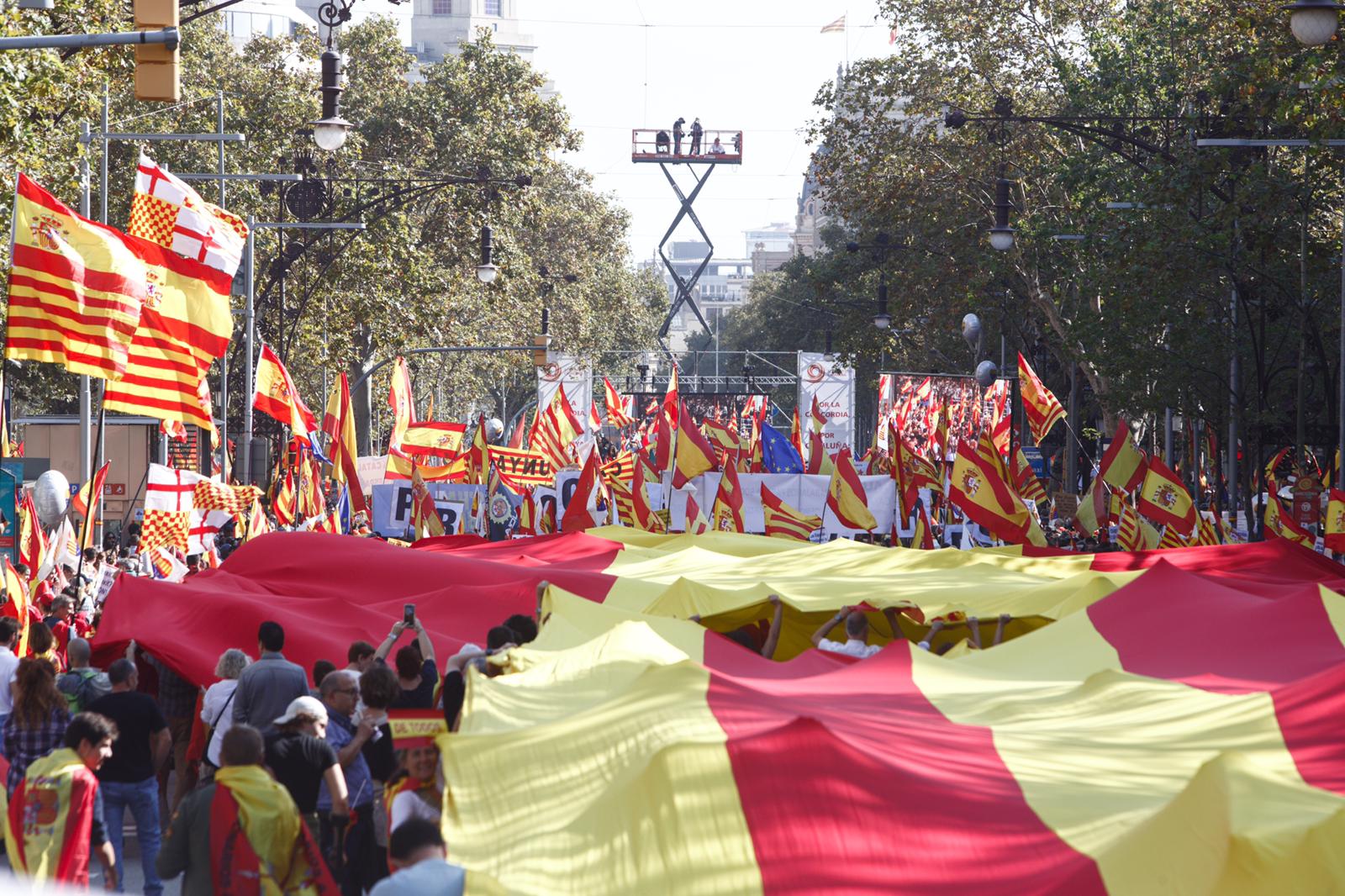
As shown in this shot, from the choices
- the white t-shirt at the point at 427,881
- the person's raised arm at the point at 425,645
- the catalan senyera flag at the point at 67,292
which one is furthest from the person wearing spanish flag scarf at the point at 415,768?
the catalan senyera flag at the point at 67,292

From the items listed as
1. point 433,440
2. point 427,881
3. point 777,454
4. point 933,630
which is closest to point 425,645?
point 933,630

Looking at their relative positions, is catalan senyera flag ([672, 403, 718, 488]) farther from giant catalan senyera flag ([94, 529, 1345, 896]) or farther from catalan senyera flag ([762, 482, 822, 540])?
giant catalan senyera flag ([94, 529, 1345, 896])

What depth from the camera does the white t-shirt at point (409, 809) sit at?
24.3 feet

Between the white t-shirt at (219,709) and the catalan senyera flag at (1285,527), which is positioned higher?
the catalan senyera flag at (1285,527)

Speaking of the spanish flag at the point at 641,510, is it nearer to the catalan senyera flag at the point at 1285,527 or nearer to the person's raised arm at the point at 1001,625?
the catalan senyera flag at the point at 1285,527

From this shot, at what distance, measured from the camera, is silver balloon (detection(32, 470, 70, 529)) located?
19.2 metres

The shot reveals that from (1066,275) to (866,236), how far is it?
11761 mm

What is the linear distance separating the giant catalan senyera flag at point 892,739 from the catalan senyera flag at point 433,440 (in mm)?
13923

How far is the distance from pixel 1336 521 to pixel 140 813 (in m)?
12.5

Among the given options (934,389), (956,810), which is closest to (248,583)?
(956,810)

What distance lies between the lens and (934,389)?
41.0 meters

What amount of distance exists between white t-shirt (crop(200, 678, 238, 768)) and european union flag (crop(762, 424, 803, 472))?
22.4m

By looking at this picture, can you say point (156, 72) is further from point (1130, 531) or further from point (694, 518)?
point (694, 518)

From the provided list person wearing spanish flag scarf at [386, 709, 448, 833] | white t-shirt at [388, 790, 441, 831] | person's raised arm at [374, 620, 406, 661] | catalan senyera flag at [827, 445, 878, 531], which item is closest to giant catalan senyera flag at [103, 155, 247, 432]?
person's raised arm at [374, 620, 406, 661]
